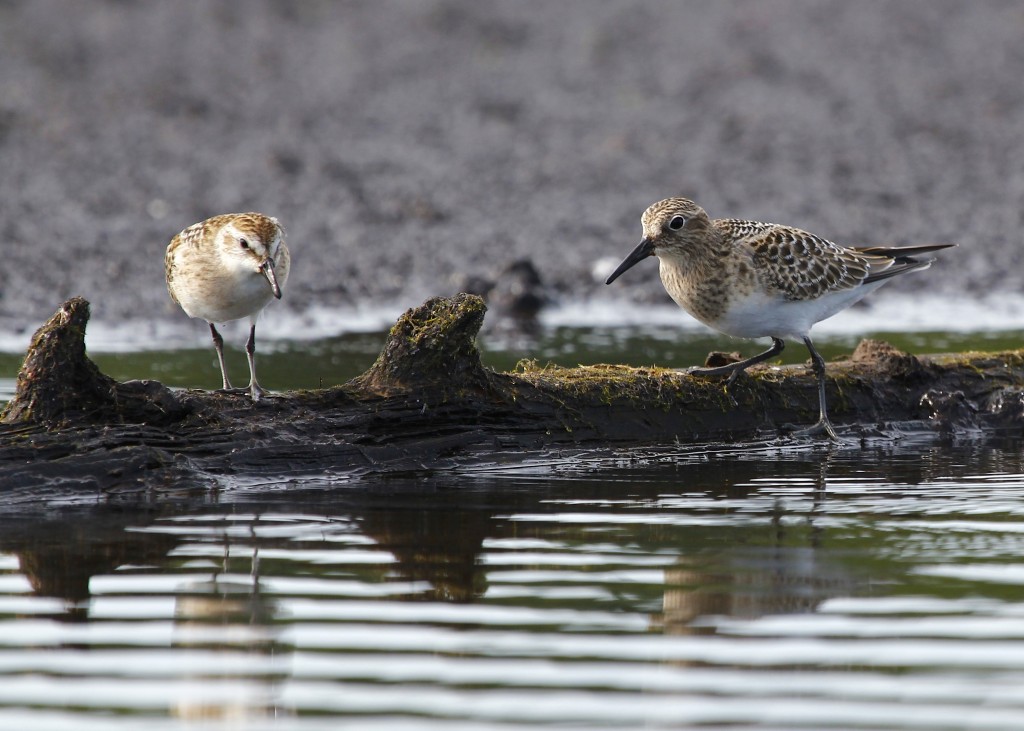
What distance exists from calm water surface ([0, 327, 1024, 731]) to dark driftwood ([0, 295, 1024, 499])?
8.4 inches

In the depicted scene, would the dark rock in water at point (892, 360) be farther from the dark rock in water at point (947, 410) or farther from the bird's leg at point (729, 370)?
the bird's leg at point (729, 370)

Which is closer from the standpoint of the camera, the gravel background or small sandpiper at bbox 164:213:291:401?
small sandpiper at bbox 164:213:291:401

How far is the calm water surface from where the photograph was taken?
5.09 meters

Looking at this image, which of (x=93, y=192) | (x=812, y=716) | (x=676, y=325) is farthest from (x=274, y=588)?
(x=93, y=192)

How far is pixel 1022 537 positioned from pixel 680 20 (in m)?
20.9

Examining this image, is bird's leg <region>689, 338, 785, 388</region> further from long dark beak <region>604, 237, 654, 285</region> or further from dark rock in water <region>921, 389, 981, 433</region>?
dark rock in water <region>921, 389, 981, 433</region>

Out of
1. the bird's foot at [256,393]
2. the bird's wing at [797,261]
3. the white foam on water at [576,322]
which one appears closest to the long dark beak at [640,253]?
the bird's wing at [797,261]

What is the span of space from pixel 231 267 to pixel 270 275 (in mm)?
396

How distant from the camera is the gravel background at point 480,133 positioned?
59.6ft

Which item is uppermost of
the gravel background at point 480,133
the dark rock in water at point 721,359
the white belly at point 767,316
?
the gravel background at point 480,133

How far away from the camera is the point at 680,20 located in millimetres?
27109

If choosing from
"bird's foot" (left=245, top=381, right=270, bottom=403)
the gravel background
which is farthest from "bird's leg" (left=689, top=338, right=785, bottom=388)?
the gravel background

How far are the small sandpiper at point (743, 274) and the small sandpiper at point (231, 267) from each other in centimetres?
210

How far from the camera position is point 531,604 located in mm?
6258
